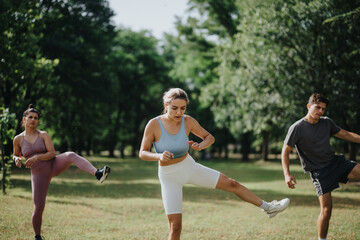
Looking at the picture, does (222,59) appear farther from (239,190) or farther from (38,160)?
(239,190)

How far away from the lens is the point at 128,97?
159ft

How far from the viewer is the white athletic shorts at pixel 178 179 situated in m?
4.72

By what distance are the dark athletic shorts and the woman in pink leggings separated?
12.4 ft

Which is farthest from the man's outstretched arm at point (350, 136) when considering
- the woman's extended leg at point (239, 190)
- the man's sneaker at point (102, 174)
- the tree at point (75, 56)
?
the tree at point (75, 56)

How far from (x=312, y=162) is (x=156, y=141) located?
274 cm

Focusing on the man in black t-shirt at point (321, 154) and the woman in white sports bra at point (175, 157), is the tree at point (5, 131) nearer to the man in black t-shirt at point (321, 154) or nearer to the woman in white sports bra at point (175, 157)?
the woman in white sports bra at point (175, 157)

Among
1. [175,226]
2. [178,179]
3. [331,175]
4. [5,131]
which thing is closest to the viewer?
[175,226]

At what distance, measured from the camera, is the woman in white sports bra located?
470 centimetres

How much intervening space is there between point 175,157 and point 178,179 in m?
0.33

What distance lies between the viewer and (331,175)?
222 inches

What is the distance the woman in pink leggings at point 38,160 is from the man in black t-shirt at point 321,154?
344 centimetres

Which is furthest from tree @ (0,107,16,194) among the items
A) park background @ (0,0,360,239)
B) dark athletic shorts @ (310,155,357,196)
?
dark athletic shorts @ (310,155,357,196)

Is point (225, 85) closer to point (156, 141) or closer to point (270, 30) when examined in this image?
point (270, 30)

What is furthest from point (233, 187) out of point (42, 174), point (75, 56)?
point (75, 56)
